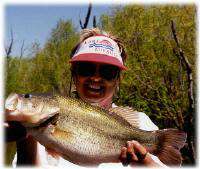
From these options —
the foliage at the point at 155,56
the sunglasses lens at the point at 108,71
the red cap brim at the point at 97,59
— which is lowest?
the foliage at the point at 155,56

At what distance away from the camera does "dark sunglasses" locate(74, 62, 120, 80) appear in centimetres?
243

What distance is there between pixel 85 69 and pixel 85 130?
0.39m

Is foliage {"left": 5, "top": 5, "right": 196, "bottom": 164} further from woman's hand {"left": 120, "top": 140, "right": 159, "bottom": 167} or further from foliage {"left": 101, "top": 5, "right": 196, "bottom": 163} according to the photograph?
woman's hand {"left": 120, "top": 140, "right": 159, "bottom": 167}

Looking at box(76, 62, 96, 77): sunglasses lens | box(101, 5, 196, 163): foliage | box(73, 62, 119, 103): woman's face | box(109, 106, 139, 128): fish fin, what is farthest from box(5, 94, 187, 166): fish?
box(101, 5, 196, 163): foliage

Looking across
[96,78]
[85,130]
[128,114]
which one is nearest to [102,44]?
[96,78]

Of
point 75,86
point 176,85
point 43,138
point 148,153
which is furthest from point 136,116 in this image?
point 176,85

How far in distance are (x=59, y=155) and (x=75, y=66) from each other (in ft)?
1.90

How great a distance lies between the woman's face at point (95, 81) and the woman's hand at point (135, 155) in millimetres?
315

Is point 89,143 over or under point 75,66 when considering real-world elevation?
under

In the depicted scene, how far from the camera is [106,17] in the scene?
15023mm

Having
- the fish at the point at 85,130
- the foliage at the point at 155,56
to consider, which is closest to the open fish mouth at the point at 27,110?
the fish at the point at 85,130

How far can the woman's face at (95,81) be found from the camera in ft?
7.83

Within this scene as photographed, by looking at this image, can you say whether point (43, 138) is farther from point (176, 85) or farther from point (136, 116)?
point (176, 85)

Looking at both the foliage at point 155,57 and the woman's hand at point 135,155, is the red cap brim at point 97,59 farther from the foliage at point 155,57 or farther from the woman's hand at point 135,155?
the foliage at point 155,57
